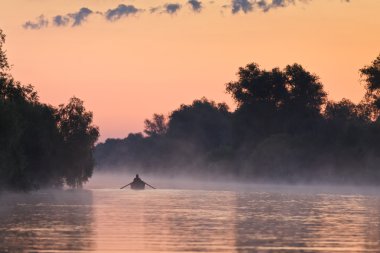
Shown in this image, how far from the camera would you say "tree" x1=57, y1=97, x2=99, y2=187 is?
444 feet

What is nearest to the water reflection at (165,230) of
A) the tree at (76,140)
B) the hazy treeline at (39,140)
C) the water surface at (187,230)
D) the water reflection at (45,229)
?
the water surface at (187,230)

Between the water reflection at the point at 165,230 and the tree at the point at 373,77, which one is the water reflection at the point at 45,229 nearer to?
the water reflection at the point at 165,230

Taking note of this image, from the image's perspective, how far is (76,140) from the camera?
137 metres

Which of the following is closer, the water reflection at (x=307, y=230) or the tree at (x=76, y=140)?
the water reflection at (x=307, y=230)

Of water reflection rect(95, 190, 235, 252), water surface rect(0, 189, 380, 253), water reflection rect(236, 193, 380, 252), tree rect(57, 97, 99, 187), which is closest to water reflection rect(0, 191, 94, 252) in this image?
water surface rect(0, 189, 380, 253)

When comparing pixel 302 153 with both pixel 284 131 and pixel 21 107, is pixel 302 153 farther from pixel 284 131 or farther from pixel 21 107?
pixel 21 107

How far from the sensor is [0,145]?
301ft

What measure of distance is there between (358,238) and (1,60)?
2216 inches

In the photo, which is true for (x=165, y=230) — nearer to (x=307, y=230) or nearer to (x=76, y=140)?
(x=307, y=230)

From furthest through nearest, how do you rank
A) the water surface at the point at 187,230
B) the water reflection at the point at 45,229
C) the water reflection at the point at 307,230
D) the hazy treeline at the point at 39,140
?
the hazy treeline at the point at 39,140 < the water reflection at the point at 307,230 < the water surface at the point at 187,230 < the water reflection at the point at 45,229

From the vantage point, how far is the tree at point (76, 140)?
135m

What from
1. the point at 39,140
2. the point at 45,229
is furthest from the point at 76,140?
the point at 45,229

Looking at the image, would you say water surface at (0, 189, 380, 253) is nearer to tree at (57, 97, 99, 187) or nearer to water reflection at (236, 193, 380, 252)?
water reflection at (236, 193, 380, 252)

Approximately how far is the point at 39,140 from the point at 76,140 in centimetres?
1610
